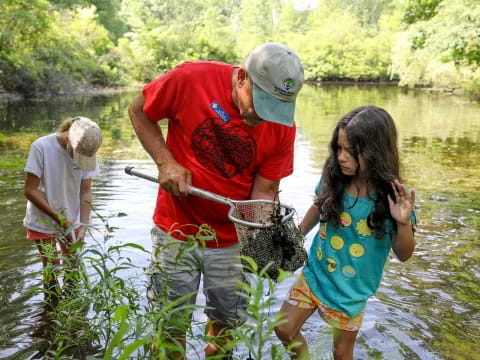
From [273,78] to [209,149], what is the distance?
0.56 m

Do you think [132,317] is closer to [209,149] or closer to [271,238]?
[271,238]

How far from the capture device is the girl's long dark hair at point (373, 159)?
9.28 feet

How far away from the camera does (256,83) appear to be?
2.54 meters

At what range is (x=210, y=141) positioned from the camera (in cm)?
282

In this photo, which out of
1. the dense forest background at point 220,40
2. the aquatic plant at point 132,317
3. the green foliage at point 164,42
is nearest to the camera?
the aquatic plant at point 132,317

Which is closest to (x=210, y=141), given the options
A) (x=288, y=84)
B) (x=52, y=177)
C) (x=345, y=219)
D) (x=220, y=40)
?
(x=288, y=84)

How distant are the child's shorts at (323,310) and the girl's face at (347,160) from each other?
0.68 meters

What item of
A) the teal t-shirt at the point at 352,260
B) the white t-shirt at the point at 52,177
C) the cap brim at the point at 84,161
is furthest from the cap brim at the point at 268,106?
the white t-shirt at the point at 52,177

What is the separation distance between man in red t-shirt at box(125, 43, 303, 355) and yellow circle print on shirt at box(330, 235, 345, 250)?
16.3 inches

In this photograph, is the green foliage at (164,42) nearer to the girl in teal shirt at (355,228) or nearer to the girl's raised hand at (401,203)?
the girl in teal shirt at (355,228)

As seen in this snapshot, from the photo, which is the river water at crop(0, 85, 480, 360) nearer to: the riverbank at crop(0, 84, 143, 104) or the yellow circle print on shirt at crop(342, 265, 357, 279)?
the yellow circle print on shirt at crop(342, 265, 357, 279)

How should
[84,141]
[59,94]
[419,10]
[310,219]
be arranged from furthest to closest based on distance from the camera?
[59,94], [419,10], [84,141], [310,219]

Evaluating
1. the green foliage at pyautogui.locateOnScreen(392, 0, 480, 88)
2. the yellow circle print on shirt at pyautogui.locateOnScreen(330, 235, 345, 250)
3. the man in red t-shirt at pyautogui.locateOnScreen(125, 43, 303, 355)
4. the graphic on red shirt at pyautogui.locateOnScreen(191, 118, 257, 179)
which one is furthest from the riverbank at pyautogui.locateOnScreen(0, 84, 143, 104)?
the yellow circle print on shirt at pyautogui.locateOnScreen(330, 235, 345, 250)

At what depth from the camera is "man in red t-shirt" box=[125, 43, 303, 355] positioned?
8.86 ft
